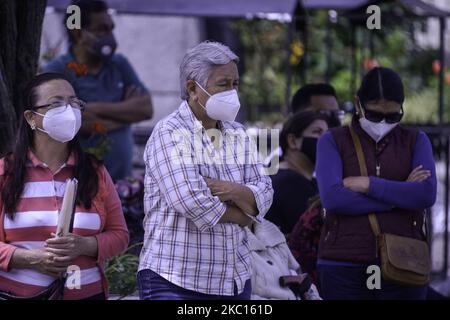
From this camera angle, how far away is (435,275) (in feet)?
29.1

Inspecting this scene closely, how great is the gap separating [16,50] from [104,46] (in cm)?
142

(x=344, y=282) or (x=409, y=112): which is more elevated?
(x=409, y=112)

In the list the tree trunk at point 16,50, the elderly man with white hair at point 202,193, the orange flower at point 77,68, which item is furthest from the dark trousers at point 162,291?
the orange flower at point 77,68

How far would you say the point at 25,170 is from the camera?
14.6 ft

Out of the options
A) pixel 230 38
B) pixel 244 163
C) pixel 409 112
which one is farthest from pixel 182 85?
pixel 230 38

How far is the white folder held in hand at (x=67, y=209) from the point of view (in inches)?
165

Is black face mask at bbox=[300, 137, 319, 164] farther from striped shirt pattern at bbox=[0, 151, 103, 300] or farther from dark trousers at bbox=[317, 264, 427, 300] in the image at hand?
striped shirt pattern at bbox=[0, 151, 103, 300]

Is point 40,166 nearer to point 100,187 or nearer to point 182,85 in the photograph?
point 100,187

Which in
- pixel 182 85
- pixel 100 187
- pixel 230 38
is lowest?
pixel 100 187

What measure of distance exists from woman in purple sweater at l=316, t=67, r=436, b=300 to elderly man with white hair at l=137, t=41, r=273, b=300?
791 millimetres

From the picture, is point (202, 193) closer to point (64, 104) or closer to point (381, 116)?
point (64, 104)

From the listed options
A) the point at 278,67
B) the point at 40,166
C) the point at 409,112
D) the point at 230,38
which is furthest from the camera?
the point at 278,67

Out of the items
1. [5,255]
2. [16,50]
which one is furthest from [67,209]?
[16,50]

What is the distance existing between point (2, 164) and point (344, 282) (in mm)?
1863
